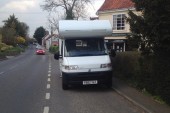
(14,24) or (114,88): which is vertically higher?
(14,24)

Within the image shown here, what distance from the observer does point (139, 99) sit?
39.5ft

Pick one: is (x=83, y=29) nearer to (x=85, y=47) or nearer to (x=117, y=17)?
(x=85, y=47)

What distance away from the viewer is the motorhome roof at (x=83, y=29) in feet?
51.2

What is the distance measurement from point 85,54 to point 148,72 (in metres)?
3.25

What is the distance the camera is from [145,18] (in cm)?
1147

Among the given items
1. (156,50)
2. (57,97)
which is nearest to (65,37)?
(57,97)

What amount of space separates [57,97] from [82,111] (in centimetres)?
290

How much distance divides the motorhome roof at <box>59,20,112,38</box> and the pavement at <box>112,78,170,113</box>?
2390 mm

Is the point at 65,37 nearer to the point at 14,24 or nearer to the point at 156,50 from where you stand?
the point at 156,50

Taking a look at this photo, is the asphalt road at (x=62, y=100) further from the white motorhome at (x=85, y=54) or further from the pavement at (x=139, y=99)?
the white motorhome at (x=85, y=54)

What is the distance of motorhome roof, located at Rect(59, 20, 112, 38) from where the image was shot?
15594 millimetres

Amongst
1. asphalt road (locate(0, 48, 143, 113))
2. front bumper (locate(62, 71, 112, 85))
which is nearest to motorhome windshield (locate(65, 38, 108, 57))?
front bumper (locate(62, 71, 112, 85))

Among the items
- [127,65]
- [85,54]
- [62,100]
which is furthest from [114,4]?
[62,100]

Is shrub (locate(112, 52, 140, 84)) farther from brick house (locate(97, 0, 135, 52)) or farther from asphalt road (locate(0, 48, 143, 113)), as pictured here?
brick house (locate(97, 0, 135, 52))
